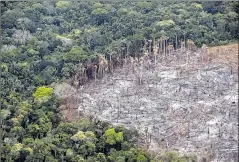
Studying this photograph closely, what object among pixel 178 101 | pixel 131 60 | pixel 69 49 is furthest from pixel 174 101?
pixel 69 49

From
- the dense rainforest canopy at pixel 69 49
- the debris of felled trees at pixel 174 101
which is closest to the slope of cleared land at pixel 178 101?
the debris of felled trees at pixel 174 101

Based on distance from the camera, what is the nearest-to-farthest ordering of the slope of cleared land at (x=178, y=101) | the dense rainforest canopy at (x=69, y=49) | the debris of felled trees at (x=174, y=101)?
1. the dense rainforest canopy at (x=69, y=49)
2. the slope of cleared land at (x=178, y=101)
3. the debris of felled trees at (x=174, y=101)

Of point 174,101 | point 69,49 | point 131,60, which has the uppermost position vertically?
point 69,49

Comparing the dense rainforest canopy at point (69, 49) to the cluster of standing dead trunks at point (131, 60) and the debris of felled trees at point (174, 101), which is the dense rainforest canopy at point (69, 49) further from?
the debris of felled trees at point (174, 101)

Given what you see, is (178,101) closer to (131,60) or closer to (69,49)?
(131,60)

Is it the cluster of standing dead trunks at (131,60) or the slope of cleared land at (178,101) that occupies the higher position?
the cluster of standing dead trunks at (131,60)

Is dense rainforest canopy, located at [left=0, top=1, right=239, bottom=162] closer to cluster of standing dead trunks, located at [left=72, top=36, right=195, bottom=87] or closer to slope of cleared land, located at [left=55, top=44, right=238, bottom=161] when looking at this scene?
cluster of standing dead trunks, located at [left=72, top=36, right=195, bottom=87]

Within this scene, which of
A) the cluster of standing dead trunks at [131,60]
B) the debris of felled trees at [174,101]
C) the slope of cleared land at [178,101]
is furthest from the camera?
the cluster of standing dead trunks at [131,60]

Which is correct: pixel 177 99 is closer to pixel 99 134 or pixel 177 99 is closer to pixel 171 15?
pixel 99 134
